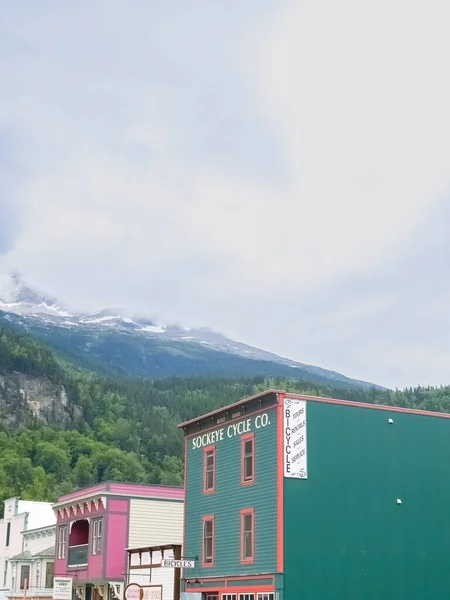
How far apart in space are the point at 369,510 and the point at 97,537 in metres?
21.5

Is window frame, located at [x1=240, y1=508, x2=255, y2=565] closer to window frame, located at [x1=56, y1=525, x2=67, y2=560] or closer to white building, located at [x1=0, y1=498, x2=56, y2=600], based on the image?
window frame, located at [x1=56, y1=525, x2=67, y2=560]

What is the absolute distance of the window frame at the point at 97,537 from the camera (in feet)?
185

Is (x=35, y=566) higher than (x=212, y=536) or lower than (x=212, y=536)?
lower

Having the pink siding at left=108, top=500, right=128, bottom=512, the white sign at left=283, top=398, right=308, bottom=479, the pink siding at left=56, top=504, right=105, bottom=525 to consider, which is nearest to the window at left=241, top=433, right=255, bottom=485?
the white sign at left=283, top=398, right=308, bottom=479

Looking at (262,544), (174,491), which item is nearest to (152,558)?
(174,491)

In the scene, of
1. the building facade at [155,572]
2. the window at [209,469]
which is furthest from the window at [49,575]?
the window at [209,469]

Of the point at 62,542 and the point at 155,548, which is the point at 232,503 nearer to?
the point at 155,548

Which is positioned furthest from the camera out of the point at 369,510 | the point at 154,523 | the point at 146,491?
the point at 146,491

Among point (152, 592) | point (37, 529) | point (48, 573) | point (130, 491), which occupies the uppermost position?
point (130, 491)

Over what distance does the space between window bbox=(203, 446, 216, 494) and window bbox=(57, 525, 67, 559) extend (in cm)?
2036

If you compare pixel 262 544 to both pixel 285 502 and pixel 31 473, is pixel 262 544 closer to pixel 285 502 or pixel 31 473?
pixel 285 502

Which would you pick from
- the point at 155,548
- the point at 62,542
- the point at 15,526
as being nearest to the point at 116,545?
the point at 155,548

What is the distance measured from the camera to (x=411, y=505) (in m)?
42.4

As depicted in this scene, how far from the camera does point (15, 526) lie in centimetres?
7419
